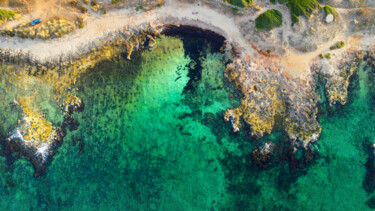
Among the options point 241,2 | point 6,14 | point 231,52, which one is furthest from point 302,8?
point 6,14

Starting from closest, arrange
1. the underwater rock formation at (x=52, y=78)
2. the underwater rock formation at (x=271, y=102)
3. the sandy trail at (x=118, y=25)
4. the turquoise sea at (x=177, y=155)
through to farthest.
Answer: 1. the turquoise sea at (x=177, y=155)
2. the underwater rock formation at (x=52, y=78)
3. the underwater rock formation at (x=271, y=102)
4. the sandy trail at (x=118, y=25)

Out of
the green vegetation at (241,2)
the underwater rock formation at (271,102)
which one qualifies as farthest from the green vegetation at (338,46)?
the green vegetation at (241,2)

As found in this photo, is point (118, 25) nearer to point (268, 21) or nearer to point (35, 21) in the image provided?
point (35, 21)

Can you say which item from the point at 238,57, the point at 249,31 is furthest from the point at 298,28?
the point at 238,57

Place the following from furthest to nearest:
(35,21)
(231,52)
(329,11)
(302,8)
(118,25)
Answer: (231,52) < (118,25) < (329,11) < (302,8) < (35,21)

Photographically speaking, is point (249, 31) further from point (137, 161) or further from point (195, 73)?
point (137, 161)

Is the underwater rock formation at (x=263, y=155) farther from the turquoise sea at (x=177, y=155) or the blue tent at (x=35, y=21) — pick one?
the blue tent at (x=35, y=21)
